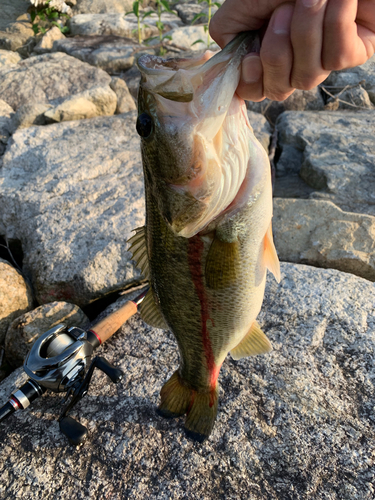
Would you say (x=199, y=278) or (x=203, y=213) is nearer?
(x=203, y=213)

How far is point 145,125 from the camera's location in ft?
4.85

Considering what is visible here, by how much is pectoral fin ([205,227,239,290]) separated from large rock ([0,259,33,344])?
2425 millimetres

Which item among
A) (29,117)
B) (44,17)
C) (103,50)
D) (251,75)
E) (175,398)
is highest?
(251,75)

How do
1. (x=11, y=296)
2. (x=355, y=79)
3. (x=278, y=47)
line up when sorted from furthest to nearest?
(x=355, y=79), (x=11, y=296), (x=278, y=47)

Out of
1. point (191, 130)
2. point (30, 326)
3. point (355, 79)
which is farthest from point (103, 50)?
point (191, 130)

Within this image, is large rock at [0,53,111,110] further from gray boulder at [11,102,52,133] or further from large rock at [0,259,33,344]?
large rock at [0,259,33,344]

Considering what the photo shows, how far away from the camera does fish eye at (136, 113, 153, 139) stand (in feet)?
4.82

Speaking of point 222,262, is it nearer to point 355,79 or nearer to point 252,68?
point 252,68

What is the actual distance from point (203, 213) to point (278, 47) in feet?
2.34

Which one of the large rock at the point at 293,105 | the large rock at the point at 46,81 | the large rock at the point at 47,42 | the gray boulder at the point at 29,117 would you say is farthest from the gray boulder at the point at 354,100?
the large rock at the point at 47,42

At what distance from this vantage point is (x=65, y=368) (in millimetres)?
2303

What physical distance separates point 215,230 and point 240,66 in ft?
2.34

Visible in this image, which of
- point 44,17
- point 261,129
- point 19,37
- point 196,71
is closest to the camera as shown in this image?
point 196,71

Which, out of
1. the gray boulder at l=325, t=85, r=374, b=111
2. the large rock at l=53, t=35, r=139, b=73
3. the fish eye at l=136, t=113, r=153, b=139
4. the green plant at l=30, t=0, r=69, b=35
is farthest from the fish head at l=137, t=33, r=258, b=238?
the green plant at l=30, t=0, r=69, b=35
